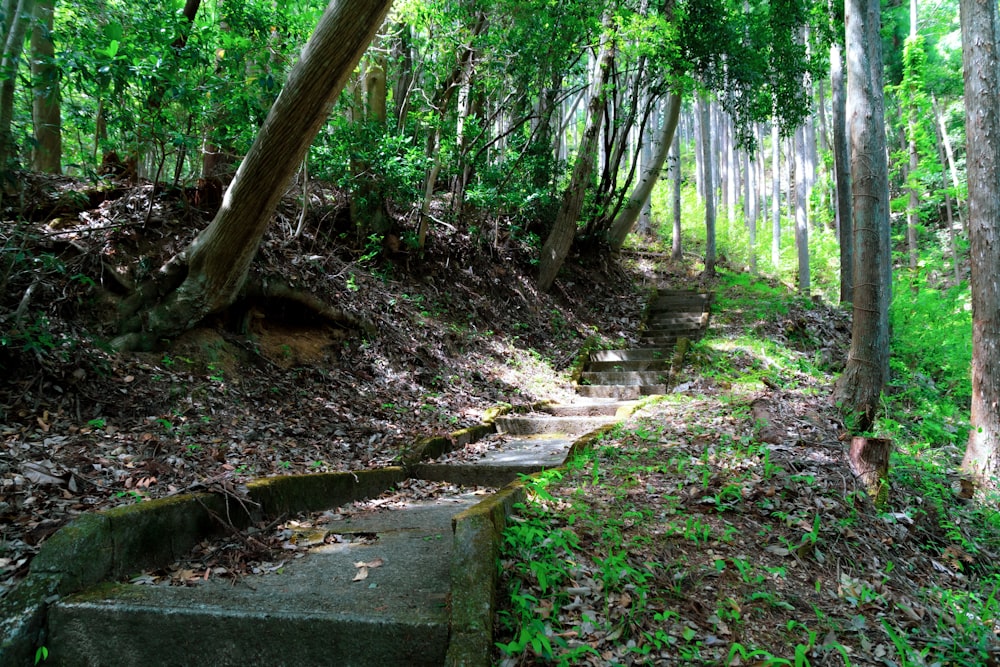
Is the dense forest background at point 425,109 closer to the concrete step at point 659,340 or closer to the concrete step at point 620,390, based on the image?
the concrete step at point 659,340

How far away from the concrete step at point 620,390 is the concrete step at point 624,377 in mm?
307

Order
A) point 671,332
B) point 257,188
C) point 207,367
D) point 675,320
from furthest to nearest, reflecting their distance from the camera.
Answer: point 675,320
point 671,332
point 207,367
point 257,188

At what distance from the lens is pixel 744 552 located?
133 inches

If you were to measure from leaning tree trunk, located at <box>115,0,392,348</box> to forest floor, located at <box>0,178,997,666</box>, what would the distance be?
0.24 m

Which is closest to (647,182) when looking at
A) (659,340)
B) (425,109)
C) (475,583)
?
(659,340)

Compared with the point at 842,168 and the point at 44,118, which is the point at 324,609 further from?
the point at 842,168

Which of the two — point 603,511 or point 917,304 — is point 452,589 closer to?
point 603,511

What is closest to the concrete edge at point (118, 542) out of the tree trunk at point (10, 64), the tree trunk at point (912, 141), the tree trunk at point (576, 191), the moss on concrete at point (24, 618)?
the moss on concrete at point (24, 618)

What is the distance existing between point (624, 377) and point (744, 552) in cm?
585

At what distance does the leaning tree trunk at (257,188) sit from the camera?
13.9ft

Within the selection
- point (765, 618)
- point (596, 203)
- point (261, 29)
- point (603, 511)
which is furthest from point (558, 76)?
point (765, 618)

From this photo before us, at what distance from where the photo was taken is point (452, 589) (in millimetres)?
2402

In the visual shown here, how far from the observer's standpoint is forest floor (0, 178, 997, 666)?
9.01ft

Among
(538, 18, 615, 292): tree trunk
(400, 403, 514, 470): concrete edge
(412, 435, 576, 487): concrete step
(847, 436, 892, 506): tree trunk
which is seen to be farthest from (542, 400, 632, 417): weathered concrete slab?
(538, 18, 615, 292): tree trunk
